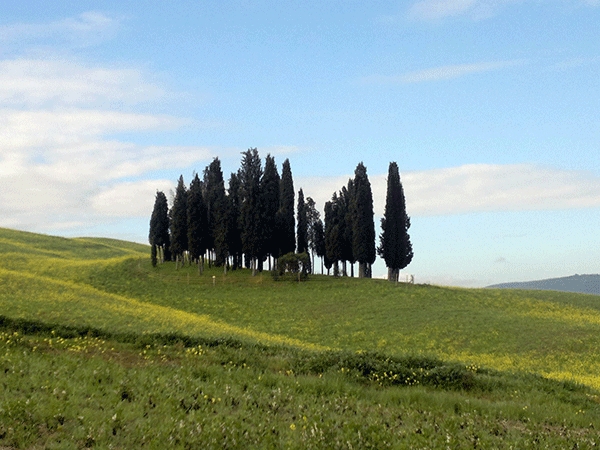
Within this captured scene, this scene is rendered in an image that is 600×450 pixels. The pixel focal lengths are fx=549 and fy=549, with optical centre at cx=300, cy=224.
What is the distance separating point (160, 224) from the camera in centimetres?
8450

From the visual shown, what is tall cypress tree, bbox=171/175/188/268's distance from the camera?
77625 mm

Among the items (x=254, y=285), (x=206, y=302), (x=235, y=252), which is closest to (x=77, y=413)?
(x=206, y=302)

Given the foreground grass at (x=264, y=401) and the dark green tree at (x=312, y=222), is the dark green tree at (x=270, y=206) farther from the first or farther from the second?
the foreground grass at (x=264, y=401)

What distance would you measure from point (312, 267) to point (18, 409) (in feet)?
255

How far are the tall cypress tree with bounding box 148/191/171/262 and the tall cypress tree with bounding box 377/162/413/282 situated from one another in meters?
32.9

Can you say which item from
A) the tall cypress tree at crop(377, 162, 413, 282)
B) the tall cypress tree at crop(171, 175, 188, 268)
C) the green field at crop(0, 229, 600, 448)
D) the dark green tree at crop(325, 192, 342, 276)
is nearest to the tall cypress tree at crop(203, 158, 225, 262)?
the tall cypress tree at crop(171, 175, 188, 268)

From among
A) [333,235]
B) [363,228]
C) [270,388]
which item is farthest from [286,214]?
[270,388]

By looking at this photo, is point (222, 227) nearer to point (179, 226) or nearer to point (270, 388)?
point (179, 226)

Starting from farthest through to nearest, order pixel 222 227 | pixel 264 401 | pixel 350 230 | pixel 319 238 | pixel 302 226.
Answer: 1. pixel 319 238
2. pixel 302 226
3. pixel 350 230
4. pixel 222 227
5. pixel 264 401

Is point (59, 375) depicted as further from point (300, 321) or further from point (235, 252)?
point (235, 252)

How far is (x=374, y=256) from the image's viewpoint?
75938 mm

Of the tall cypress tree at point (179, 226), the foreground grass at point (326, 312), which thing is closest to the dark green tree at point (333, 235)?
the foreground grass at point (326, 312)

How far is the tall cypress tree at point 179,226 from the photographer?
7762cm

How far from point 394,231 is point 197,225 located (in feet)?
88.2
